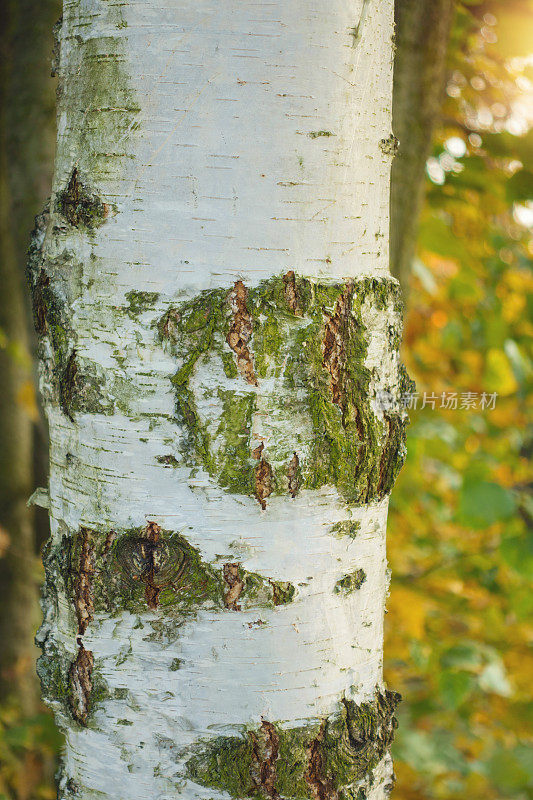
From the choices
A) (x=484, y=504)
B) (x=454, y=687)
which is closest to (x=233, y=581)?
(x=484, y=504)

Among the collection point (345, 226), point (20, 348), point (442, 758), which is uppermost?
point (345, 226)

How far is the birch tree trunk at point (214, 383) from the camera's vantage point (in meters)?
0.73

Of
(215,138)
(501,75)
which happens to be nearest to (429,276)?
(501,75)

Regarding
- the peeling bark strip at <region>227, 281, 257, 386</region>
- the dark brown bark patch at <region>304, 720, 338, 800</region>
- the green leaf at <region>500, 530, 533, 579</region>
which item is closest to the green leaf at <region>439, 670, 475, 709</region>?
the green leaf at <region>500, 530, 533, 579</region>

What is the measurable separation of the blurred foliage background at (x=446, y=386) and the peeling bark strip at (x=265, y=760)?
936 mm

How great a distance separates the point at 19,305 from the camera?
3.14 meters

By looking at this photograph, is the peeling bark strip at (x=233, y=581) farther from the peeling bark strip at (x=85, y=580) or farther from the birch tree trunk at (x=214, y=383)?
the peeling bark strip at (x=85, y=580)

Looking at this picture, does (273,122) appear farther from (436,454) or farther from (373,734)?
(436,454)

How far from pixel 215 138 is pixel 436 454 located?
1.78 m

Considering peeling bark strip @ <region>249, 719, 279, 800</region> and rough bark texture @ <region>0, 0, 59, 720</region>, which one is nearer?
peeling bark strip @ <region>249, 719, 279, 800</region>

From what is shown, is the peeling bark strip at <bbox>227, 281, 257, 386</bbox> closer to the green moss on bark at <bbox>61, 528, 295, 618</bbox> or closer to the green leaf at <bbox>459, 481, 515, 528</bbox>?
the green moss on bark at <bbox>61, 528, 295, 618</bbox>

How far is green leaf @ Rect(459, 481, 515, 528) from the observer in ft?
5.93

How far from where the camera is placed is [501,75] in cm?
240

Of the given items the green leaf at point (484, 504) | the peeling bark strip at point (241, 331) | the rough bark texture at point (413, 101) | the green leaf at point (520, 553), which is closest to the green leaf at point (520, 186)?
the rough bark texture at point (413, 101)
